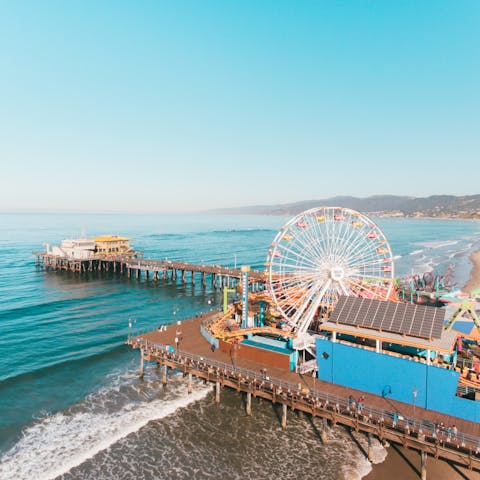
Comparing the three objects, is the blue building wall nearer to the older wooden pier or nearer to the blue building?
the blue building

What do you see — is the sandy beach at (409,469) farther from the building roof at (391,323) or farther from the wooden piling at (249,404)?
the wooden piling at (249,404)

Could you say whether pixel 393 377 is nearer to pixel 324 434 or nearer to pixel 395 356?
pixel 395 356

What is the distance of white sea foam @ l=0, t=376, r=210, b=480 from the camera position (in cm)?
2809

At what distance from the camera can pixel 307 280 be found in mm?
A: 47594

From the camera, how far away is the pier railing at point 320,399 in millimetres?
25031

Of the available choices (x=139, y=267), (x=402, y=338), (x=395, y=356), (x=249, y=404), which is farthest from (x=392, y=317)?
(x=139, y=267)

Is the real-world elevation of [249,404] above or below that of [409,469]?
above

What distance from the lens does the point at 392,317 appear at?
33.1 m

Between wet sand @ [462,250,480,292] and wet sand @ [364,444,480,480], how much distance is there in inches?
2608

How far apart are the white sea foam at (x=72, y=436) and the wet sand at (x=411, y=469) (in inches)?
690

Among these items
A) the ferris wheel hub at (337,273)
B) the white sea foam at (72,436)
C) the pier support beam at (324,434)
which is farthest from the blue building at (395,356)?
the white sea foam at (72,436)

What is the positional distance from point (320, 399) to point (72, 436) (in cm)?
2062

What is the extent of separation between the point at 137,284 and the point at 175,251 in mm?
57899

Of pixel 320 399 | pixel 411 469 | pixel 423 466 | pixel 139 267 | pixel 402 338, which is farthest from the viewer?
pixel 139 267
